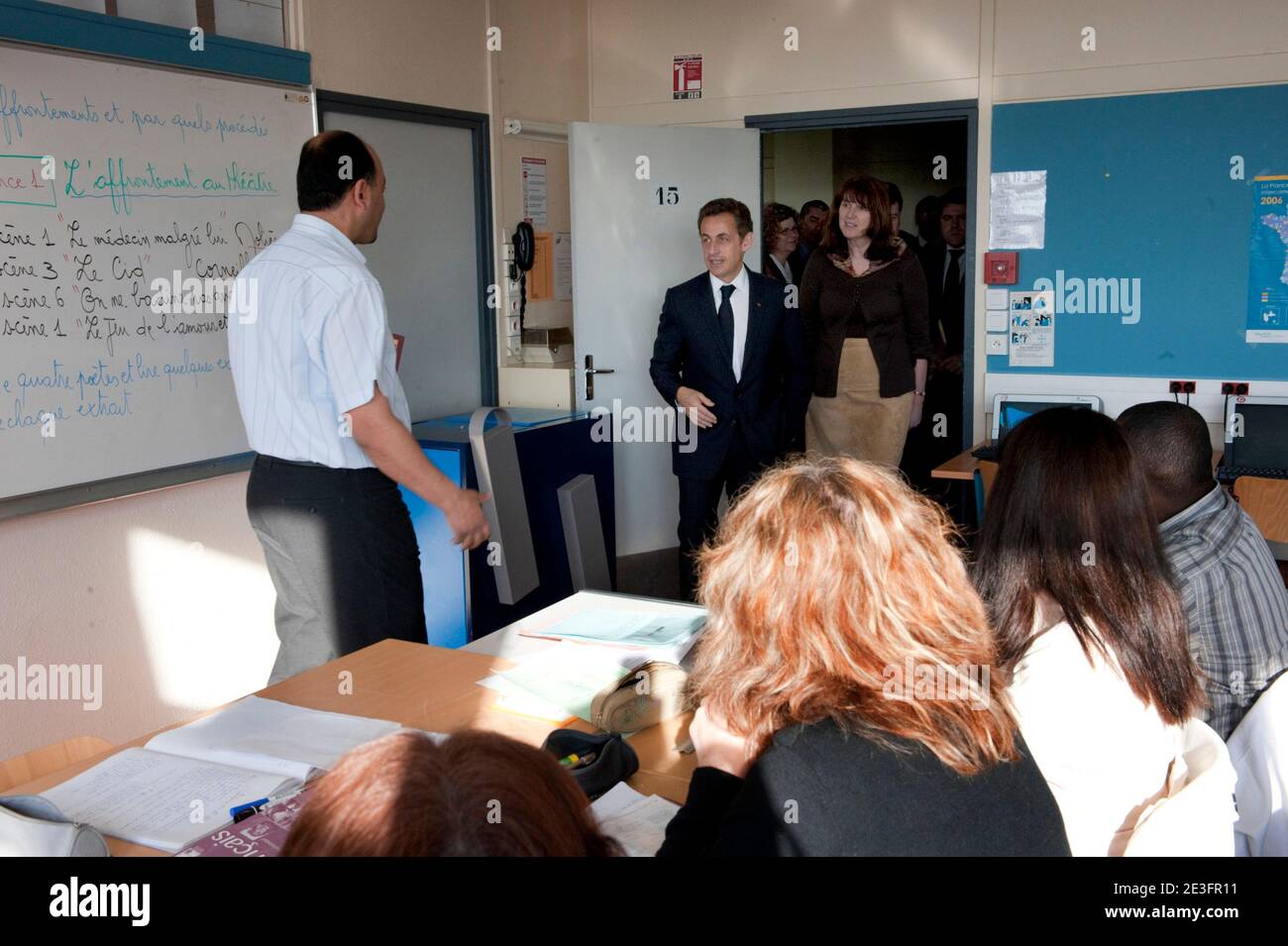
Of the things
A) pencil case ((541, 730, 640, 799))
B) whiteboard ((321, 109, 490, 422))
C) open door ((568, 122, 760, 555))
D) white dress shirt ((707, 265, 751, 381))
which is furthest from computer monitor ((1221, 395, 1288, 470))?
pencil case ((541, 730, 640, 799))

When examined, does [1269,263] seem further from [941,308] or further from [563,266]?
[563,266]

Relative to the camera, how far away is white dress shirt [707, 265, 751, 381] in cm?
460

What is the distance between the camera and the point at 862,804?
1.22m

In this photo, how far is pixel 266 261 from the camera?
9.29 feet

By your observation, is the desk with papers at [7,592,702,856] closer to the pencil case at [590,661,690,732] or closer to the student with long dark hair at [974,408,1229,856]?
the pencil case at [590,661,690,732]

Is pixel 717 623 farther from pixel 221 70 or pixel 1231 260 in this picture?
pixel 1231 260

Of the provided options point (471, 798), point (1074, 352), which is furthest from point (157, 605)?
point (1074, 352)

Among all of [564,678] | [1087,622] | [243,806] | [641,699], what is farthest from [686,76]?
[243,806]

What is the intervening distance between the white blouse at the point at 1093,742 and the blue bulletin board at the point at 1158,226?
142 inches

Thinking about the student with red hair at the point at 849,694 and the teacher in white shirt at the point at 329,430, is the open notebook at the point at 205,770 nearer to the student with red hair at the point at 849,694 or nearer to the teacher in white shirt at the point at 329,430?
the student with red hair at the point at 849,694

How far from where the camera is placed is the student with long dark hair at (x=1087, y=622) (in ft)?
5.29

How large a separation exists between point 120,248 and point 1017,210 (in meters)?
3.55
